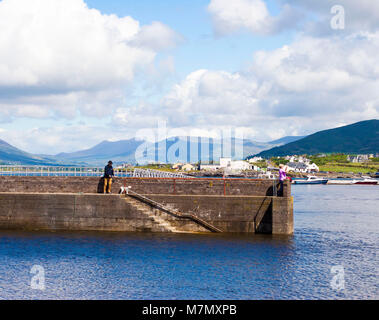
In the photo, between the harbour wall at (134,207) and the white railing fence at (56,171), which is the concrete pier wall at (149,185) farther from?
the white railing fence at (56,171)

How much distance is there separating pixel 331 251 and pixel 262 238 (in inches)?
196

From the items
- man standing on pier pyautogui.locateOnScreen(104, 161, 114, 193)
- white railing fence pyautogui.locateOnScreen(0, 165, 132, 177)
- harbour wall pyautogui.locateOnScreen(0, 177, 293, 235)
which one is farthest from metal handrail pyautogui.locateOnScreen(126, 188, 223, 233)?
white railing fence pyautogui.locateOnScreen(0, 165, 132, 177)

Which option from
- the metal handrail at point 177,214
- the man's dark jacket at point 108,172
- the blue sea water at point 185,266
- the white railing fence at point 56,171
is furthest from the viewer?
the white railing fence at point 56,171

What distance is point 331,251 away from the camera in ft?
113

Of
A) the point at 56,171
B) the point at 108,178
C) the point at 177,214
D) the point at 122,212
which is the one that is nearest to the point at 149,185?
the point at 122,212

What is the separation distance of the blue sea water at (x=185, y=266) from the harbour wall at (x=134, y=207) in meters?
1.21

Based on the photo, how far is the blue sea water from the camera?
2420 cm

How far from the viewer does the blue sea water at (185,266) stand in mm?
24203

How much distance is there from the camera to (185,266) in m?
28.9

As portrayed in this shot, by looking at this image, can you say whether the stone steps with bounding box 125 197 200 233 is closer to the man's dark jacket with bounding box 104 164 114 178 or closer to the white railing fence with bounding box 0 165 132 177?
the man's dark jacket with bounding box 104 164 114 178

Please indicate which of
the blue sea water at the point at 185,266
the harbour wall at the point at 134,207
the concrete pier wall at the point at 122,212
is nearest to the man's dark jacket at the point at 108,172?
the harbour wall at the point at 134,207

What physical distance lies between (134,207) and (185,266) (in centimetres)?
1044

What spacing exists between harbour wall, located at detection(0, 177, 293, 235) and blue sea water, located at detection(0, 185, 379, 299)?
1215mm

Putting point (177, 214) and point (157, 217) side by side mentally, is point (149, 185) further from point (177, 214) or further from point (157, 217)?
point (177, 214)
